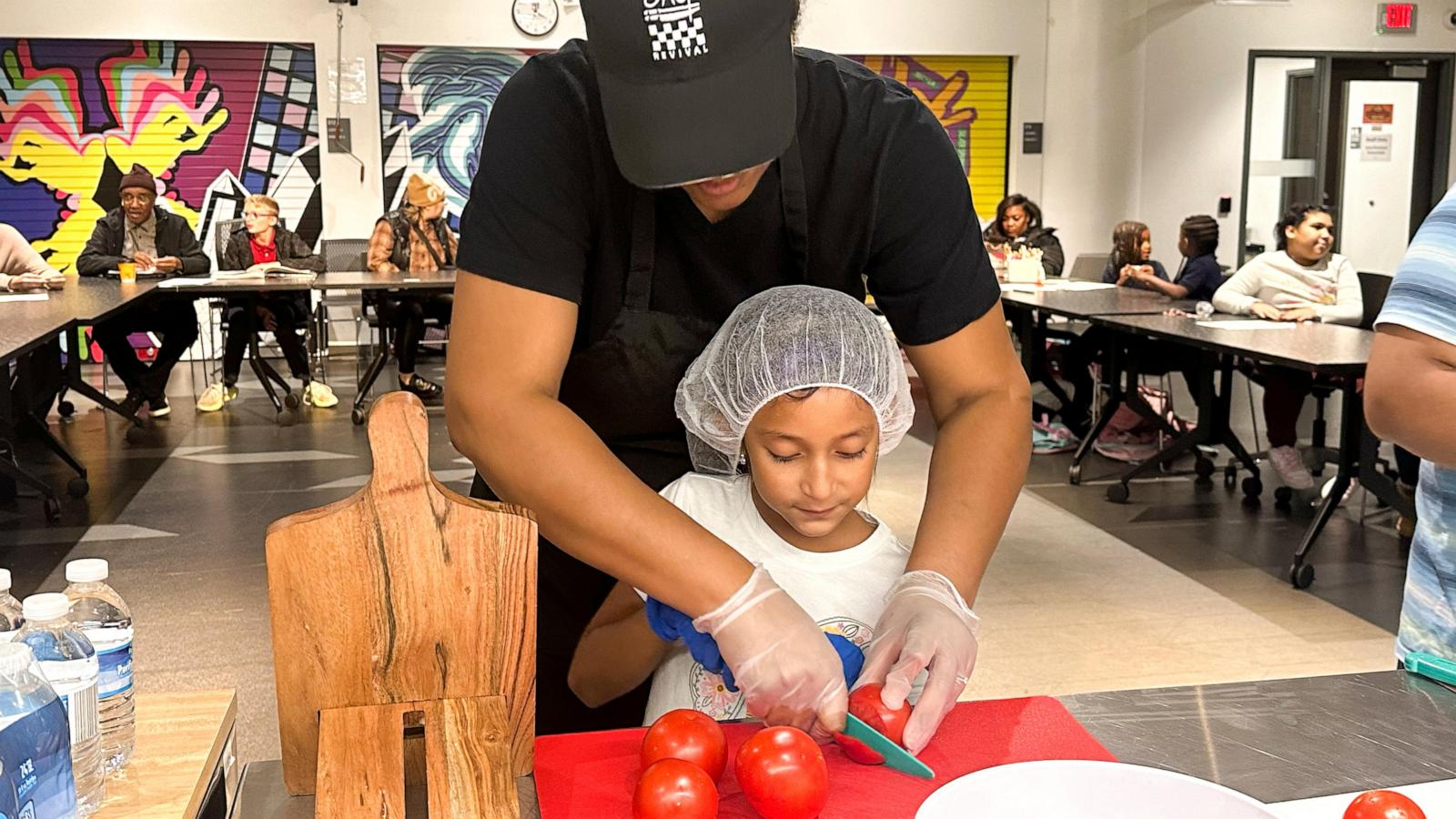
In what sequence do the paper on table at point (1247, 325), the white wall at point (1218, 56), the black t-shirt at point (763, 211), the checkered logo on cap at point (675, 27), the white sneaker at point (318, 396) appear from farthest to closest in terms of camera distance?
the white wall at point (1218, 56), the white sneaker at point (318, 396), the paper on table at point (1247, 325), the black t-shirt at point (763, 211), the checkered logo on cap at point (675, 27)

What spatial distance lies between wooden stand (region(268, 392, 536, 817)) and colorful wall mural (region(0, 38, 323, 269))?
929cm

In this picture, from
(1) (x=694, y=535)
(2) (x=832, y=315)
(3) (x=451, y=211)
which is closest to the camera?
(1) (x=694, y=535)

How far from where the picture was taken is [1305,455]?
545cm

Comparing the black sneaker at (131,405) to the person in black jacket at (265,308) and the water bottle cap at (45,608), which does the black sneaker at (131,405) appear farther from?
the water bottle cap at (45,608)

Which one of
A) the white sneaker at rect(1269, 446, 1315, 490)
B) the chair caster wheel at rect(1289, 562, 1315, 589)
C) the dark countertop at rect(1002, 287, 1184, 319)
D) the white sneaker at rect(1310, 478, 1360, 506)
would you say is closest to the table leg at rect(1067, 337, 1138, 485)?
the dark countertop at rect(1002, 287, 1184, 319)

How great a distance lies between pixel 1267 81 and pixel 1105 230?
1622mm

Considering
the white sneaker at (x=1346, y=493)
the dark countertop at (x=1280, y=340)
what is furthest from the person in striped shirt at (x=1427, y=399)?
the white sneaker at (x=1346, y=493)

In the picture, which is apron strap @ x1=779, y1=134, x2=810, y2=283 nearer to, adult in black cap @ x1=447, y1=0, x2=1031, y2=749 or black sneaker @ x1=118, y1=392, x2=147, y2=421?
adult in black cap @ x1=447, y1=0, x2=1031, y2=749

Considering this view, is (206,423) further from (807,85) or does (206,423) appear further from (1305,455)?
(807,85)

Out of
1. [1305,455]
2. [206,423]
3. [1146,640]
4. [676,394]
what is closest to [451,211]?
[206,423]

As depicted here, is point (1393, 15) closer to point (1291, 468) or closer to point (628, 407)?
point (1291, 468)

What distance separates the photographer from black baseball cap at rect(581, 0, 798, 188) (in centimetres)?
107

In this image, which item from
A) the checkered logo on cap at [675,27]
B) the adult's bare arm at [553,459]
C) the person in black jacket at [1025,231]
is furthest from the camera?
the person in black jacket at [1025,231]

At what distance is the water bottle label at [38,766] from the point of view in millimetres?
744
